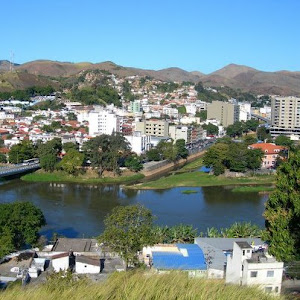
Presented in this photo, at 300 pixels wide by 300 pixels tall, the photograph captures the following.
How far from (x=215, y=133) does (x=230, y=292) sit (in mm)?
14955

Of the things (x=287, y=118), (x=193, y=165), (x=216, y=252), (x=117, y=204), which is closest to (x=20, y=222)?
(x=216, y=252)

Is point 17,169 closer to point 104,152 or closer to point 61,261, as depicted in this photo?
point 104,152

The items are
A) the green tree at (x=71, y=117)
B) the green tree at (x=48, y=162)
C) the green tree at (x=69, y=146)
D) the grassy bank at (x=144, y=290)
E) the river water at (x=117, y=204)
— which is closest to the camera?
the grassy bank at (x=144, y=290)

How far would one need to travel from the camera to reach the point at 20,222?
4.16 m

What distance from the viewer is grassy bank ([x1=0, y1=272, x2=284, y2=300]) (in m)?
1.05

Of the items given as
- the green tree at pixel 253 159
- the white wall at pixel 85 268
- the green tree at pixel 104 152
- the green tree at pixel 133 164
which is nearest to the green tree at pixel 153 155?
the green tree at pixel 133 164

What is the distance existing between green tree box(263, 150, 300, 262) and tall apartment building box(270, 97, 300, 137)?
13758mm

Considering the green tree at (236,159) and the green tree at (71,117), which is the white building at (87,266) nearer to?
the green tree at (236,159)

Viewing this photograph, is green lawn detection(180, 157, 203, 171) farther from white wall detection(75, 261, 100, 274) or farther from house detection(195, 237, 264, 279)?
white wall detection(75, 261, 100, 274)

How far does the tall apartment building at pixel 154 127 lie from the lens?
13.6 metres

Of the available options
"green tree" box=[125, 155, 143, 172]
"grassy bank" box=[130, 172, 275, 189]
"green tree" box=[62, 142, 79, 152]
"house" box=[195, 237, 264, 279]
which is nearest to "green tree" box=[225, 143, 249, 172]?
"grassy bank" box=[130, 172, 275, 189]

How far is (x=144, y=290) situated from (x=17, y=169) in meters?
8.26

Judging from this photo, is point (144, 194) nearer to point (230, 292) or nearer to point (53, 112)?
point (230, 292)

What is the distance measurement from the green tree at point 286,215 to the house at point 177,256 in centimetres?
65
